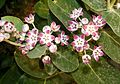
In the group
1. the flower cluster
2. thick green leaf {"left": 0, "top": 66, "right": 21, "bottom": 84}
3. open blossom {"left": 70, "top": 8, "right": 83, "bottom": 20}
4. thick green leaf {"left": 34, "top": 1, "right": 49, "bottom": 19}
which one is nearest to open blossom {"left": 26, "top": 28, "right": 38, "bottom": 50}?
the flower cluster

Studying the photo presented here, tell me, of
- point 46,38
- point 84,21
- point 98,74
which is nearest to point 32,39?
point 46,38

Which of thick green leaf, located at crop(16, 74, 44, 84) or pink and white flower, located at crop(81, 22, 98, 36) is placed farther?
thick green leaf, located at crop(16, 74, 44, 84)

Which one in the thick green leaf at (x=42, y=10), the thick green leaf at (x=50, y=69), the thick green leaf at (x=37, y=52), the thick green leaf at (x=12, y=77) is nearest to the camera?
the thick green leaf at (x=37, y=52)

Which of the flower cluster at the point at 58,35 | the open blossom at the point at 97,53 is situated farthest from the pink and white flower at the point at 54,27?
the open blossom at the point at 97,53

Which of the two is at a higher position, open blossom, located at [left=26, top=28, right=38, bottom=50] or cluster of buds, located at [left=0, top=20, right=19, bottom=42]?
cluster of buds, located at [left=0, top=20, right=19, bottom=42]

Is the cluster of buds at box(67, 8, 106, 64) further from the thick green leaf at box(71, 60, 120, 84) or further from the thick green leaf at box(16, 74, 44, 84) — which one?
the thick green leaf at box(16, 74, 44, 84)

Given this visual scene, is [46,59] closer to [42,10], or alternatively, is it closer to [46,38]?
[46,38]

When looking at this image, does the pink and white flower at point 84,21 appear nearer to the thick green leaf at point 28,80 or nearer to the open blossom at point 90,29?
the open blossom at point 90,29
